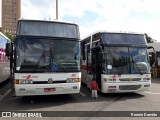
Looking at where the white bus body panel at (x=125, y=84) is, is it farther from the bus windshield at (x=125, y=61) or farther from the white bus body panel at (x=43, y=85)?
the white bus body panel at (x=43, y=85)

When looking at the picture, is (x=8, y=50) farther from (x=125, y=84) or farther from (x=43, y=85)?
(x=125, y=84)

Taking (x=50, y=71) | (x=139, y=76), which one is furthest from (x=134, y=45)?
(x=50, y=71)

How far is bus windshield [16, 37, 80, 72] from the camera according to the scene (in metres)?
9.88

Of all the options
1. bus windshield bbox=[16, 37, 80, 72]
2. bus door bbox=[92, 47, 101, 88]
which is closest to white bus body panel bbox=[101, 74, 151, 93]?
bus door bbox=[92, 47, 101, 88]

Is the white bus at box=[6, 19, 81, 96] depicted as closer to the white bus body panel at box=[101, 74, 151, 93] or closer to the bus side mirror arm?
the bus side mirror arm

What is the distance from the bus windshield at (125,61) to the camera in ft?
39.3

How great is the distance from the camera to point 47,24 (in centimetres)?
1070

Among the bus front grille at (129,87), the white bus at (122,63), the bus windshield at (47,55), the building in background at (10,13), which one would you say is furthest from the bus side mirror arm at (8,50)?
the building in background at (10,13)

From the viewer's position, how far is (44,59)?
10109 mm

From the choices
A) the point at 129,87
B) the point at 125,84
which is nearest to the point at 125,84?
the point at 125,84

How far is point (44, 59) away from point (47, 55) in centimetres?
20

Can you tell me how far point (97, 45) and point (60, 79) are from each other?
347cm

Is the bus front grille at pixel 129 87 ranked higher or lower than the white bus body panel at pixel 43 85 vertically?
lower

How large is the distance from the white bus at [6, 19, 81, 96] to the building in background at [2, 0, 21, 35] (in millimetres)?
38290
